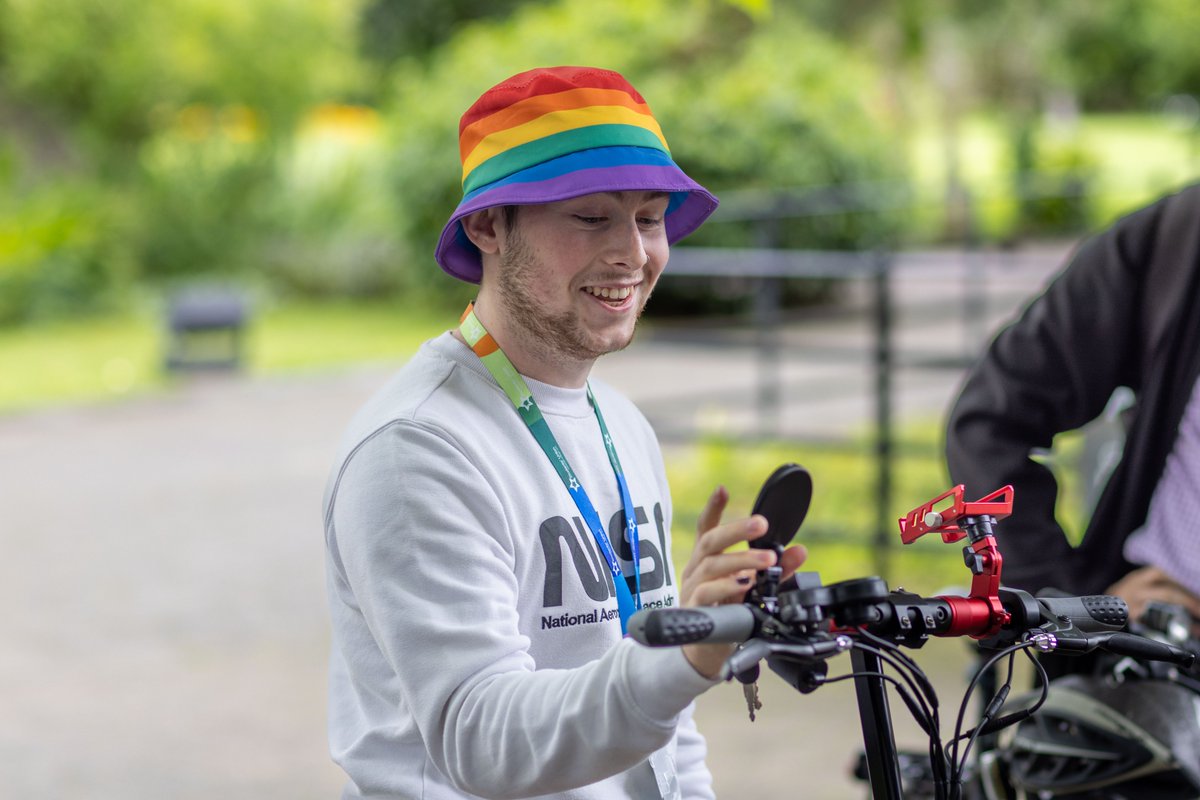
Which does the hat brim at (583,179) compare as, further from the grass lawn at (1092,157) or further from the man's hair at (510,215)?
the grass lawn at (1092,157)

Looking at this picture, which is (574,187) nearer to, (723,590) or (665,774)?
(723,590)

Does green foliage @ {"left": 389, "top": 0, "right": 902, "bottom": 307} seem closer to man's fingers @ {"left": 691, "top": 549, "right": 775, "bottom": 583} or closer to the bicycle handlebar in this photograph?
the bicycle handlebar

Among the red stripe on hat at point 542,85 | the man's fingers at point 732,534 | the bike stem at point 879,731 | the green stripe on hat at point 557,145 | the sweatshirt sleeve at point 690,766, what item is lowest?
the sweatshirt sleeve at point 690,766

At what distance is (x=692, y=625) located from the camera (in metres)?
1.62

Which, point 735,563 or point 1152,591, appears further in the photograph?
point 1152,591

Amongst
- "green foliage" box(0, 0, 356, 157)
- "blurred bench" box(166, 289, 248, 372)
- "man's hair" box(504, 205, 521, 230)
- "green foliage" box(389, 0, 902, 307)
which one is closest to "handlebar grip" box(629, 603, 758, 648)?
"man's hair" box(504, 205, 521, 230)

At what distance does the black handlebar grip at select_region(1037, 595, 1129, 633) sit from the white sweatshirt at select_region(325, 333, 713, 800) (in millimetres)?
539

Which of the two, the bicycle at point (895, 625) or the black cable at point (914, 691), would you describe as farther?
the black cable at point (914, 691)

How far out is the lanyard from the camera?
2.17 meters

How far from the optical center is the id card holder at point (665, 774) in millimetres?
2207

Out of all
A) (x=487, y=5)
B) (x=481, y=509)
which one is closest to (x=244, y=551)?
(x=481, y=509)

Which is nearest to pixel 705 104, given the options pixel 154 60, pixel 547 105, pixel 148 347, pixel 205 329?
pixel 205 329

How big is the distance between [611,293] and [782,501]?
0.48 meters

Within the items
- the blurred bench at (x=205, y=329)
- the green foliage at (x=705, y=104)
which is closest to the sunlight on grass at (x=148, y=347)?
the blurred bench at (x=205, y=329)
